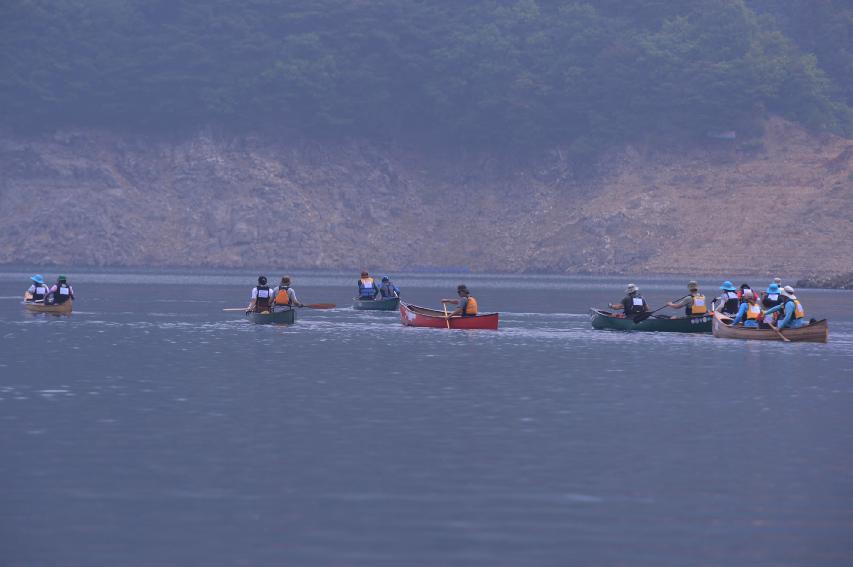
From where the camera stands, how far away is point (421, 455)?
24.6m

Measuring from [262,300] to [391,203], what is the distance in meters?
108

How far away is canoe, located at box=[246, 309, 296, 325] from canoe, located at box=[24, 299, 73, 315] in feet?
34.3

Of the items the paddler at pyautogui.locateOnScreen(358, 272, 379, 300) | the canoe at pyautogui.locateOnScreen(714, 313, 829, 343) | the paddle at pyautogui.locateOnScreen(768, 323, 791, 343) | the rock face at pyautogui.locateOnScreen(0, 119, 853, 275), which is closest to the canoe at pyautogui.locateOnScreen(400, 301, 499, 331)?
the canoe at pyautogui.locateOnScreen(714, 313, 829, 343)

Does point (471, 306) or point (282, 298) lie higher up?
point (282, 298)

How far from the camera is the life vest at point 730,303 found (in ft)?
193

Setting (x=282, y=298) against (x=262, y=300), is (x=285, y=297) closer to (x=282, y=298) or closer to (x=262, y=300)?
(x=282, y=298)

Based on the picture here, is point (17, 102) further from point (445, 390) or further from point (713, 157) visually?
point (445, 390)

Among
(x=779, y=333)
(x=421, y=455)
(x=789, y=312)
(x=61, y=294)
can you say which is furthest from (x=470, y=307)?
(x=421, y=455)

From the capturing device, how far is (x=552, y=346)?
5169cm

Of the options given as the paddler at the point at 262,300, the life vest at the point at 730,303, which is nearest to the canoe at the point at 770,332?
the life vest at the point at 730,303

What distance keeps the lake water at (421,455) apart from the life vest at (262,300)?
37.1 ft

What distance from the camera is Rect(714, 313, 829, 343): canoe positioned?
2092 inches

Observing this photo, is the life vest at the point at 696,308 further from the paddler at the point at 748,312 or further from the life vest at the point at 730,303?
the paddler at the point at 748,312

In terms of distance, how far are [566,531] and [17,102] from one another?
160616 millimetres
